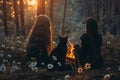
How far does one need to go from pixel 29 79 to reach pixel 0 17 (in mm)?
23674

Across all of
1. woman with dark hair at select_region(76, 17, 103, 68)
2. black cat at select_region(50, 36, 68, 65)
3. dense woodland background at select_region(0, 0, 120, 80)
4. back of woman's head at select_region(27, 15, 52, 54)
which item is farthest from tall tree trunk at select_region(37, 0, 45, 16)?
black cat at select_region(50, 36, 68, 65)

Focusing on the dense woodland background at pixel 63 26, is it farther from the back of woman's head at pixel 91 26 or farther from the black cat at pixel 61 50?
the back of woman's head at pixel 91 26

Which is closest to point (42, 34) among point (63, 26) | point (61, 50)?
point (61, 50)

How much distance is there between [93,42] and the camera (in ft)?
46.0

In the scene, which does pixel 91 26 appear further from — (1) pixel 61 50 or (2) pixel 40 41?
(2) pixel 40 41

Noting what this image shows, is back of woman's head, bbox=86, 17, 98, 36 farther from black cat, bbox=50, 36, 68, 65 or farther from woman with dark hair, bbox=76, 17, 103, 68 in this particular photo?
black cat, bbox=50, 36, 68, 65

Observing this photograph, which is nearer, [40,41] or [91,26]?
[40,41]

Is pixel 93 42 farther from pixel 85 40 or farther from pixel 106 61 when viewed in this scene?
pixel 106 61

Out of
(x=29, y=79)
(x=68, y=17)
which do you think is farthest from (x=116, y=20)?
(x=68, y=17)

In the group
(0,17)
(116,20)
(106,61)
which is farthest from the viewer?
(0,17)

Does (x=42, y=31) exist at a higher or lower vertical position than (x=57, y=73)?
higher

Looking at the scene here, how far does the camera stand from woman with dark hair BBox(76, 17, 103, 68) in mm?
13773

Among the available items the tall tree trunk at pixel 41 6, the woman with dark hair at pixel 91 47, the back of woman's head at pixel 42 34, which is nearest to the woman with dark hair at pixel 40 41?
the back of woman's head at pixel 42 34

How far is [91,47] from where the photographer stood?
45.6 ft
